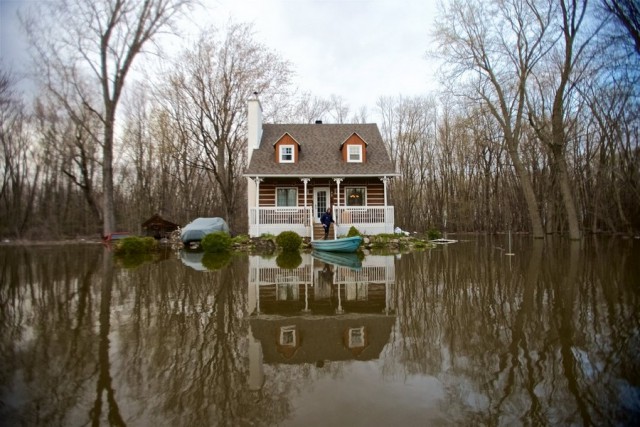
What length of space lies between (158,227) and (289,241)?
42.1 ft

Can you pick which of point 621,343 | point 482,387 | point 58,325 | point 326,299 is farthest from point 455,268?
point 58,325

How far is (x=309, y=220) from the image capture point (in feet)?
64.9

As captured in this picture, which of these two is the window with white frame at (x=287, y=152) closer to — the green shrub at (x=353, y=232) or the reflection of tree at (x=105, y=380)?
the green shrub at (x=353, y=232)

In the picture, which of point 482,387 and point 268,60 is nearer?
point 482,387

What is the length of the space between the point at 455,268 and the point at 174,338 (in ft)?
27.6

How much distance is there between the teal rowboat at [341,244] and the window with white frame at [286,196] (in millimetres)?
6235

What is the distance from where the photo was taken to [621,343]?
13.6 ft

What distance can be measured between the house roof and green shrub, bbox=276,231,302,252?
449 centimetres

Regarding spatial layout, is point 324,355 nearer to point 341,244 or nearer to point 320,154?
point 341,244

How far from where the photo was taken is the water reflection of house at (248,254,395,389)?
4.11 m

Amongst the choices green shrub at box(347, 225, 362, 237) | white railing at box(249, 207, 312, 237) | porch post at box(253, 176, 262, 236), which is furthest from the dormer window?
green shrub at box(347, 225, 362, 237)

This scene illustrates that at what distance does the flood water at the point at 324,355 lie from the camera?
9.34 feet

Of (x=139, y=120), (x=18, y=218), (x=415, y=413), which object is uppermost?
(x=139, y=120)

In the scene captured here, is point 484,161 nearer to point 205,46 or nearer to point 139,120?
point 205,46
